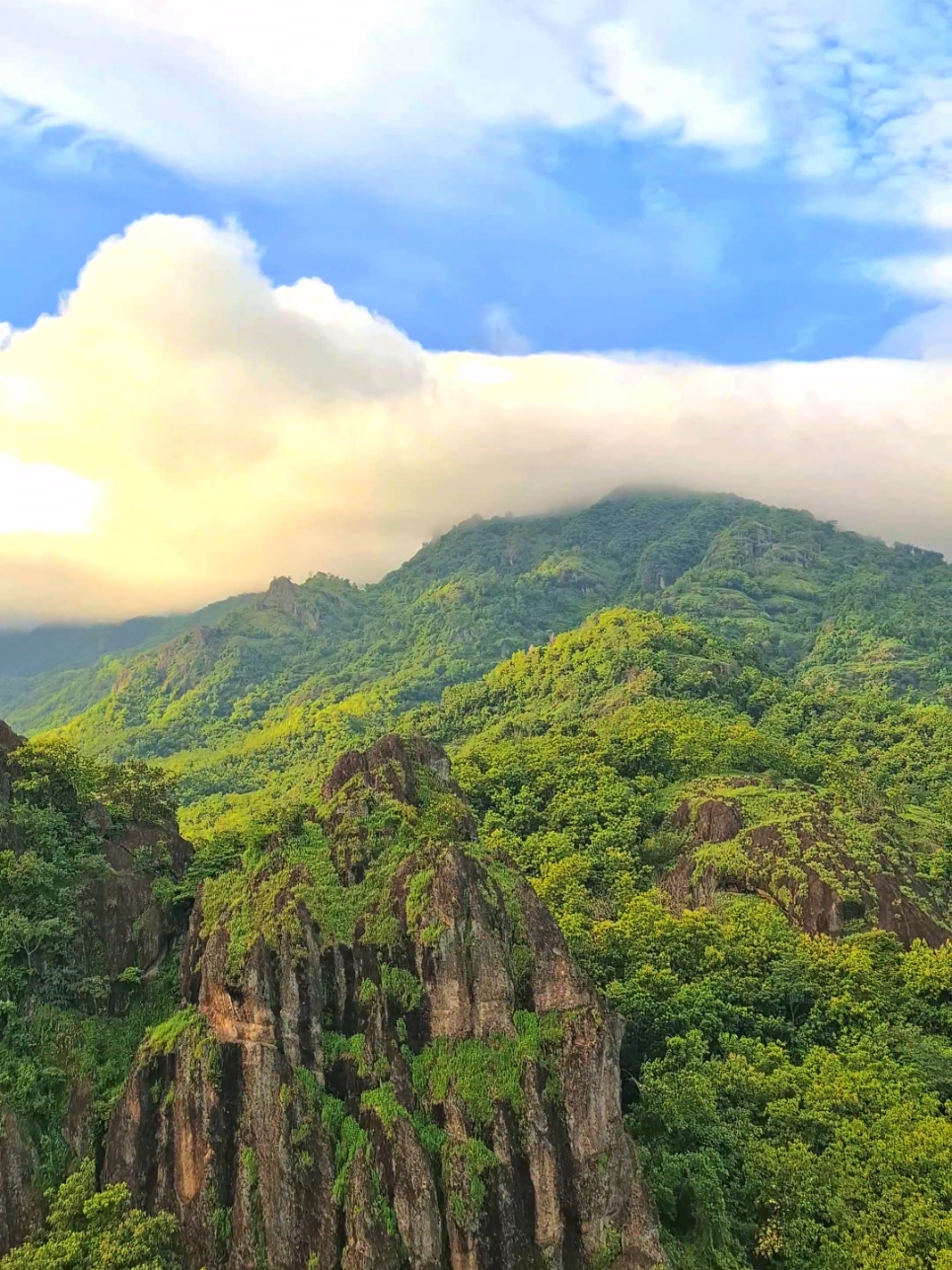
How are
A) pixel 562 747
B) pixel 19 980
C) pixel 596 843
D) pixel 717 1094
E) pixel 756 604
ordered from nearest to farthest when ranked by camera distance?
pixel 19 980
pixel 717 1094
pixel 596 843
pixel 562 747
pixel 756 604

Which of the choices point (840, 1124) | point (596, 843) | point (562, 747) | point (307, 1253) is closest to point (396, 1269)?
point (307, 1253)

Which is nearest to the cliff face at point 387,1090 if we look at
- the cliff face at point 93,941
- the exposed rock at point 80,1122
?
the exposed rock at point 80,1122

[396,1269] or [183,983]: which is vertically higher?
[183,983]

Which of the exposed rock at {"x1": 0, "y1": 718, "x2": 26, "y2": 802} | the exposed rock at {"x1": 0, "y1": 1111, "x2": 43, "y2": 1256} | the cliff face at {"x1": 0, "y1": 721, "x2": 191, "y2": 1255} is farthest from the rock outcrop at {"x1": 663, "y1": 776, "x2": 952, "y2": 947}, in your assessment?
the exposed rock at {"x1": 0, "y1": 718, "x2": 26, "y2": 802}

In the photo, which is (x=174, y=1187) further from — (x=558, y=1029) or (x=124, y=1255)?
(x=558, y=1029)

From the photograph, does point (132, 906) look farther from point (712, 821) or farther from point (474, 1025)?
point (712, 821)

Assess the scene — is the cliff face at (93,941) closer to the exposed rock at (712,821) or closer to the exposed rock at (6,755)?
the exposed rock at (6,755)

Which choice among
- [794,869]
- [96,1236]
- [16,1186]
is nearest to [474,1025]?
[96,1236]
